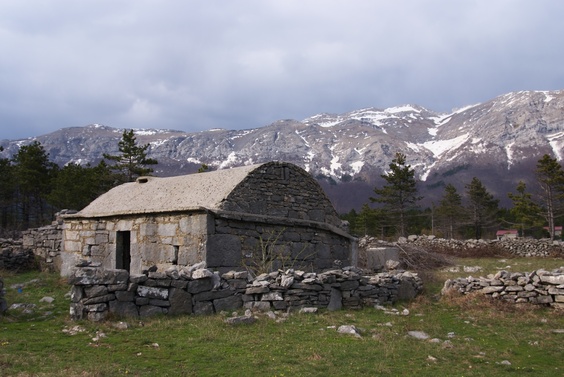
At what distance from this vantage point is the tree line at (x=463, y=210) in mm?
35469

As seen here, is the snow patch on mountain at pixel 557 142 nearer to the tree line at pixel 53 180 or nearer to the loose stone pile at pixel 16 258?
the tree line at pixel 53 180

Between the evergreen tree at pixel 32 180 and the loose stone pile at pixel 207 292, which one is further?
the evergreen tree at pixel 32 180

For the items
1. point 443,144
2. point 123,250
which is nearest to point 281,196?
point 123,250

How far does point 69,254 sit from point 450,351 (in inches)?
528

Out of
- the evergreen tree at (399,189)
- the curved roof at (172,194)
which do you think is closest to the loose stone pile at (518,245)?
the evergreen tree at (399,189)

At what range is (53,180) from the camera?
32.8 m

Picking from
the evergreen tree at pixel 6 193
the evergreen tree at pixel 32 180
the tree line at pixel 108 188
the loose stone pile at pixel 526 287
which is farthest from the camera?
the evergreen tree at pixel 6 193

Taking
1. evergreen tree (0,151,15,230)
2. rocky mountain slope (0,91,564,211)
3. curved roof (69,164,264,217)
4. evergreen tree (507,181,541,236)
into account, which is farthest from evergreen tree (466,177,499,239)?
rocky mountain slope (0,91,564,211)

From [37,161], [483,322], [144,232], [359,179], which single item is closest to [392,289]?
[483,322]

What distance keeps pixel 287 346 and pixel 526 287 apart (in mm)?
6305

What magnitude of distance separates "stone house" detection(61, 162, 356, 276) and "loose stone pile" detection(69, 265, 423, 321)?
2.66 meters

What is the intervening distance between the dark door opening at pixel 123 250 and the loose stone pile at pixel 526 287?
32.1 feet

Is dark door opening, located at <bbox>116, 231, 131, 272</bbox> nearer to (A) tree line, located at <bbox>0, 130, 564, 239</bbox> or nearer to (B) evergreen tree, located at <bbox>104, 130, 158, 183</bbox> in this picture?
(A) tree line, located at <bbox>0, 130, 564, 239</bbox>

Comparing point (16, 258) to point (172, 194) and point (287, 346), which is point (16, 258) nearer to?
point (172, 194)
